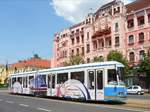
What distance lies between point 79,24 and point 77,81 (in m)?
60.6

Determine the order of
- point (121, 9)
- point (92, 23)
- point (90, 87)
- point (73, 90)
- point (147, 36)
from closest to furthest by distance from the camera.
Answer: point (90, 87) → point (73, 90) → point (147, 36) → point (121, 9) → point (92, 23)

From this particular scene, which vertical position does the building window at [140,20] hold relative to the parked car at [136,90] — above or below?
above

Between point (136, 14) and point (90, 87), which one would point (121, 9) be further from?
point (90, 87)

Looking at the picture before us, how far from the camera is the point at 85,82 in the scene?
A: 30594 millimetres

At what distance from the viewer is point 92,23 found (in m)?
83.5

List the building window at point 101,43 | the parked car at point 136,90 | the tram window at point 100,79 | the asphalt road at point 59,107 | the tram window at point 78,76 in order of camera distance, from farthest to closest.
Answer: the building window at point 101,43 < the parked car at point 136,90 < the tram window at point 78,76 < the tram window at point 100,79 < the asphalt road at point 59,107

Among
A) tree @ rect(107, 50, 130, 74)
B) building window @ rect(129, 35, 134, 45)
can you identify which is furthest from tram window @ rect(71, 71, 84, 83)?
building window @ rect(129, 35, 134, 45)

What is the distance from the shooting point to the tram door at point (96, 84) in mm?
28709

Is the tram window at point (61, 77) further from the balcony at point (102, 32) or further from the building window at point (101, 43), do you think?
the building window at point (101, 43)

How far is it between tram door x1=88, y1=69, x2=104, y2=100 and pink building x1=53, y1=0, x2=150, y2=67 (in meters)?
38.2

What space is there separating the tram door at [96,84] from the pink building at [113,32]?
3817cm

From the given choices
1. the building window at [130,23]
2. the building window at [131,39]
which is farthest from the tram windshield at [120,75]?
the building window at [130,23]

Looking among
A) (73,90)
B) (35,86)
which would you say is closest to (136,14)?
(35,86)

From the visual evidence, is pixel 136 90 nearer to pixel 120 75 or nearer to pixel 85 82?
pixel 85 82
